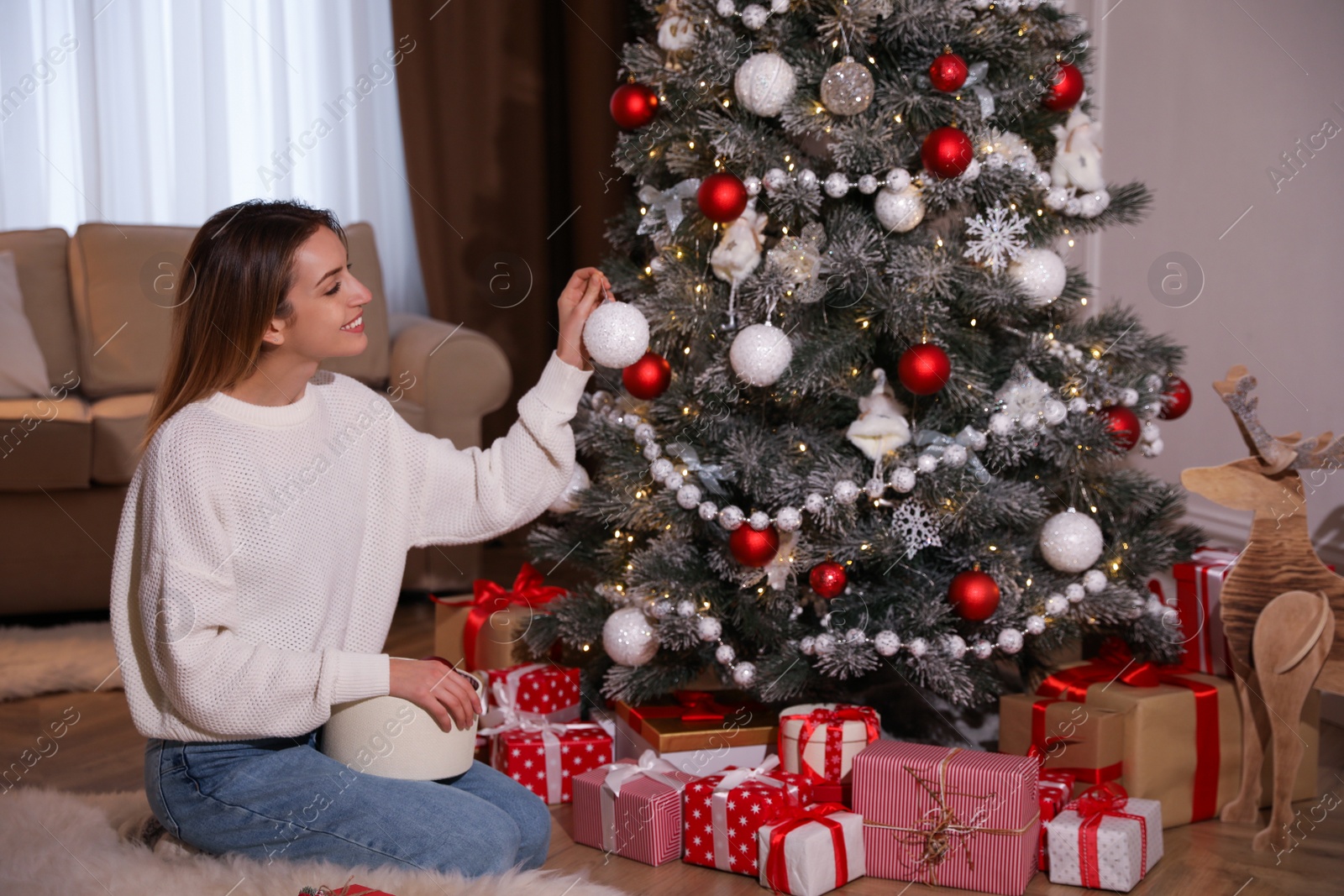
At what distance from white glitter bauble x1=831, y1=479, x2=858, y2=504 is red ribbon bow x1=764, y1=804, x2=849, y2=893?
42 centimetres

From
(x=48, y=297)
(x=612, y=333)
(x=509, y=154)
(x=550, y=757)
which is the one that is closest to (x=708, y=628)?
(x=550, y=757)

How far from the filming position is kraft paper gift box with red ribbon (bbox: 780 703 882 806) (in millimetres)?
1599

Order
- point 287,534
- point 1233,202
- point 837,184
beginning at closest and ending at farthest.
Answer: point 287,534 → point 837,184 → point 1233,202

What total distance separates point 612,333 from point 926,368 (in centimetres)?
49

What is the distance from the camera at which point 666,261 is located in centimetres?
177

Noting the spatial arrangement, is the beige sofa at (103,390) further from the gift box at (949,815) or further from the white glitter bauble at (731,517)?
the gift box at (949,815)

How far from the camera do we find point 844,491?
162cm

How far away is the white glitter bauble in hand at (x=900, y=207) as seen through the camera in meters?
1.64

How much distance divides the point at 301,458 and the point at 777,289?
72 centimetres

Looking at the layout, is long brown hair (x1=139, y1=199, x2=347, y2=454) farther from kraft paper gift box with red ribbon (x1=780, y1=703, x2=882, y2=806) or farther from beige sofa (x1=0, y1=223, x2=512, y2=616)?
beige sofa (x1=0, y1=223, x2=512, y2=616)

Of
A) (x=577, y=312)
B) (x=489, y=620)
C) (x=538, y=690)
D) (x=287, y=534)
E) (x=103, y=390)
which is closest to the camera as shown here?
(x=287, y=534)

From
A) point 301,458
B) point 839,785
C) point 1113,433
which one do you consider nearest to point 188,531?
point 301,458

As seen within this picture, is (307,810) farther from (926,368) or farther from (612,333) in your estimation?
(926,368)

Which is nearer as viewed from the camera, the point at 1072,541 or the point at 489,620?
the point at 1072,541
